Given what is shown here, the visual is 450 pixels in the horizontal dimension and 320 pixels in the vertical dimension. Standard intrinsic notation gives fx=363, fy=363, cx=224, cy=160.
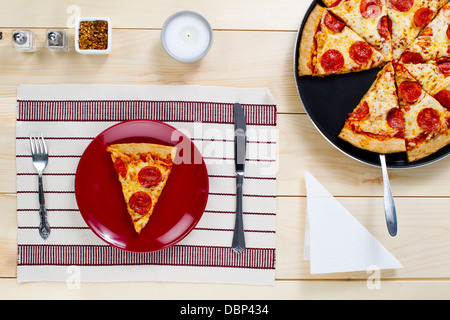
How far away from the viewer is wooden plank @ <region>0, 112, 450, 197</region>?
1567mm

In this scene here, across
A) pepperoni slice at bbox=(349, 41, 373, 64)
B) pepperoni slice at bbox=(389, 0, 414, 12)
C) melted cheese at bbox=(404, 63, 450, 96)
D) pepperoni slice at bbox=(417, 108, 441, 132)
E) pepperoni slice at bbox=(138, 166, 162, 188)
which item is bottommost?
pepperoni slice at bbox=(138, 166, 162, 188)

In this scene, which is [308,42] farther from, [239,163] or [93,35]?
[93,35]

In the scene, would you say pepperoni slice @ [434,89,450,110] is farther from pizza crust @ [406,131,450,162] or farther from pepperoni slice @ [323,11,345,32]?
pepperoni slice @ [323,11,345,32]

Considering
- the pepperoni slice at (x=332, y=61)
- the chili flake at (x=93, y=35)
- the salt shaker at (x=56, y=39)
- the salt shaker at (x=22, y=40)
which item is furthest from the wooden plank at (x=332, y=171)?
the salt shaker at (x=22, y=40)

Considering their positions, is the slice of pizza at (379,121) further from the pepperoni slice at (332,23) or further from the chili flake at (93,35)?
the chili flake at (93,35)

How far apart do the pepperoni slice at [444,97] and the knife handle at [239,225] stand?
0.88 metres

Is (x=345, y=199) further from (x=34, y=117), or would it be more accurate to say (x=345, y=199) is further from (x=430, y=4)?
(x=34, y=117)

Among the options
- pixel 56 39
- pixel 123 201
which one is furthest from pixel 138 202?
pixel 56 39

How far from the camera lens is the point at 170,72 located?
61.1 inches

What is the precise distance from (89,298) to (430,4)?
1.88 m

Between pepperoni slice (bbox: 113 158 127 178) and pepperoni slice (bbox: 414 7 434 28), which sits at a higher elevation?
pepperoni slice (bbox: 414 7 434 28)

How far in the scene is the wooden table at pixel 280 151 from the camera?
154 centimetres

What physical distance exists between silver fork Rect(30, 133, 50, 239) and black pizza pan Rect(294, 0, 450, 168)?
43.0 inches

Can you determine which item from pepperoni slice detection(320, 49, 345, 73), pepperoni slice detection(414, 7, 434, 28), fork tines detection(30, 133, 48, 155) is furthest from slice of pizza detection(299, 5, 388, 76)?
fork tines detection(30, 133, 48, 155)
